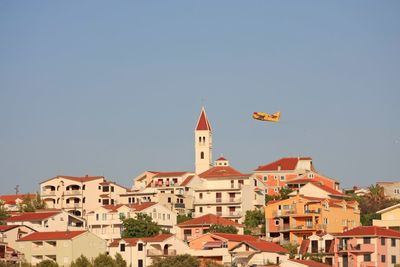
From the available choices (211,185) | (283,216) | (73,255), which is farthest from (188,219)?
(73,255)

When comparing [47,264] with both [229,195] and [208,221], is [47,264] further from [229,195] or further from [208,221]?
[229,195]

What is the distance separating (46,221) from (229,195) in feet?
58.9

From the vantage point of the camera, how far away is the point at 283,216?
9012cm

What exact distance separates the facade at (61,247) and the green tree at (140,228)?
13.7ft

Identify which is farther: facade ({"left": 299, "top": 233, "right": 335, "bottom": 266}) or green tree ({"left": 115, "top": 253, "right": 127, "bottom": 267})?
facade ({"left": 299, "top": 233, "right": 335, "bottom": 266})

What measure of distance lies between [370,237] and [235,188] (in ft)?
71.7

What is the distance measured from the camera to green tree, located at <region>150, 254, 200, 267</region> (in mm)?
78000

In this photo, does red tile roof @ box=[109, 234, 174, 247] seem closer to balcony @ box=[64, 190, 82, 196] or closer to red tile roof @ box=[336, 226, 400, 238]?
red tile roof @ box=[336, 226, 400, 238]

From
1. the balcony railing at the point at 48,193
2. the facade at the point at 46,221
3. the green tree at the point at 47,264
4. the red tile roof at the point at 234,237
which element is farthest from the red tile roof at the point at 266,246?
the balcony railing at the point at 48,193

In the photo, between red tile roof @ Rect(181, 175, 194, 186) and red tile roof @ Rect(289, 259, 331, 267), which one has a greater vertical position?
red tile roof @ Rect(181, 175, 194, 186)

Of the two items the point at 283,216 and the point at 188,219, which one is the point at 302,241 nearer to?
the point at 283,216

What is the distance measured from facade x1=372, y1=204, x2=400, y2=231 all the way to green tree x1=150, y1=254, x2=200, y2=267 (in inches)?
739

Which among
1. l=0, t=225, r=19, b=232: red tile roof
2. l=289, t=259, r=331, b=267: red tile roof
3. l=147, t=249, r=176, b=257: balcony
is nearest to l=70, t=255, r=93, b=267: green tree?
l=147, t=249, r=176, b=257: balcony

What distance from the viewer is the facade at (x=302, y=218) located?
88.8 m
